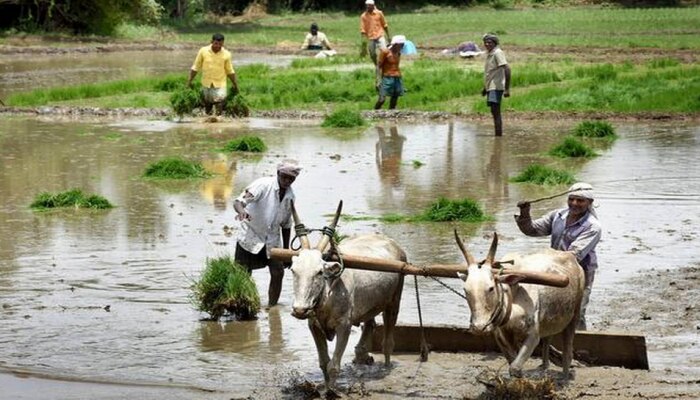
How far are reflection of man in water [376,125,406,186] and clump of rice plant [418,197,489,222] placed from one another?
8.78 feet

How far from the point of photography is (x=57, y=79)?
110 ft

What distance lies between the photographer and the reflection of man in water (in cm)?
1931

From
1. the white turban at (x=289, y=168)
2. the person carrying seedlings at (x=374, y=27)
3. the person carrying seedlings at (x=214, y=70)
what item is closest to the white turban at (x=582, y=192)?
the white turban at (x=289, y=168)

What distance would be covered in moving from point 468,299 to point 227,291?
3.32 meters

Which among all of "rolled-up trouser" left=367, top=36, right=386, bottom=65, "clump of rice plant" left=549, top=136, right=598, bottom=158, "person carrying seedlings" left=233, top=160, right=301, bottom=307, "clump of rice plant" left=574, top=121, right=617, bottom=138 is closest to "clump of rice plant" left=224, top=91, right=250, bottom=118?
"rolled-up trouser" left=367, top=36, right=386, bottom=65

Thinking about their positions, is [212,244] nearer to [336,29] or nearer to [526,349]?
[526,349]

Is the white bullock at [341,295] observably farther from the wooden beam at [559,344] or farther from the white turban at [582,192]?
the white turban at [582,192]

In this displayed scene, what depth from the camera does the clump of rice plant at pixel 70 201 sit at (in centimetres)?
1664

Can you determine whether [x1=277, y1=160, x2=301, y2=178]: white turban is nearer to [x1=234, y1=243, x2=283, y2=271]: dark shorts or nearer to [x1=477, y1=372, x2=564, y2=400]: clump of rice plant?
[x1=234, y1=243, x2=283, y2=271]: dark shorts

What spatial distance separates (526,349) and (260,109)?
A: 17.9m

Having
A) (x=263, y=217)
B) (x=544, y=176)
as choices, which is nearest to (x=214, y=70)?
(x=544, y=176)

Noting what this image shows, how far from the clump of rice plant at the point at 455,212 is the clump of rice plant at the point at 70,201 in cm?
395

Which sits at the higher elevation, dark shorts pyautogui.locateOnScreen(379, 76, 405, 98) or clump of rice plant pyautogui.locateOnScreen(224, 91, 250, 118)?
dark shorts pyautogui.locateOnScreen(379, 76, 405, 98)

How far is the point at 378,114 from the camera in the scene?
84.0ft
